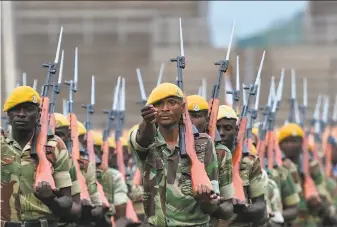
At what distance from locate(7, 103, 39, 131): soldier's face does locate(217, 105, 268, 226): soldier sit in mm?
2633

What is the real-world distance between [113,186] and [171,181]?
21.1 feet

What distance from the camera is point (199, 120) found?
1552 cm

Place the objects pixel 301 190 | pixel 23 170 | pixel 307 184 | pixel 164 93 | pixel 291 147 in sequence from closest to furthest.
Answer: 1. pixel 164 93
2. pixel 23 170
3. pixel 301 190
4. pixel 291 147
5. pixel 307 184

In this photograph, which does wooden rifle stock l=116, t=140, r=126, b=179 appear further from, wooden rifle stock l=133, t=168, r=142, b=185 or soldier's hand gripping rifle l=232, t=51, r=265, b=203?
soldier's hand gripping rifle l=232, t=51, r=265, b=203

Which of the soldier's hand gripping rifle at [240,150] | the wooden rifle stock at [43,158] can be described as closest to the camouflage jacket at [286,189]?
the soldier's hand gripping rifle at [240,150]

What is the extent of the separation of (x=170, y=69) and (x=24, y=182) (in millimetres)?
24596

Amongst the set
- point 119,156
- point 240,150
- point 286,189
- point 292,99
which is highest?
point 292,99

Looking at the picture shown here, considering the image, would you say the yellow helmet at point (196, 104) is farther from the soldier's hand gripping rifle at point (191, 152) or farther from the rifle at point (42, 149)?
the soldier's hand gripping rifle at point (191, 152)

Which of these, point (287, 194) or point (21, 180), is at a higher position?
point (21, 180)

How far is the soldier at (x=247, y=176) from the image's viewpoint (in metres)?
16.6

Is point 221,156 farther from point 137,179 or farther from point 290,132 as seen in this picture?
point 290,132

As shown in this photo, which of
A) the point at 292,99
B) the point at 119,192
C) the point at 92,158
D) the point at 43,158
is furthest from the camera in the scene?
the point at 292,99

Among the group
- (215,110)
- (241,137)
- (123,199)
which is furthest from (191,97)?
(123,199)

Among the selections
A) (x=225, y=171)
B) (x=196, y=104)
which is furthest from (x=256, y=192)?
(x=225, y=171)
